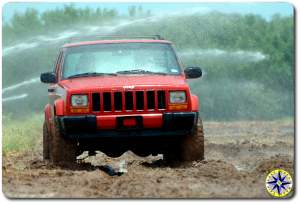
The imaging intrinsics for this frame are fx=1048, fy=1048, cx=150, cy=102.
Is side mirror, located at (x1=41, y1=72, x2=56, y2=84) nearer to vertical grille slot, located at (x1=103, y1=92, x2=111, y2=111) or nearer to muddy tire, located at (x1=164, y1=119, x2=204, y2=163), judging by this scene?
vertical grille slot, located at (x1=103, y1=92, x2=111, y2=111)

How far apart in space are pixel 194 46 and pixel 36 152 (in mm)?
4109

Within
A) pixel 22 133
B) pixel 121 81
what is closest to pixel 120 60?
pixel 121 81

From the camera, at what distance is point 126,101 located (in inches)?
397

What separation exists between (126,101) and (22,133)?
276 centimetres

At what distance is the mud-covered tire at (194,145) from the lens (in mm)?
10500

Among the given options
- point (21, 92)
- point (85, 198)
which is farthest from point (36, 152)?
point (85, 198)

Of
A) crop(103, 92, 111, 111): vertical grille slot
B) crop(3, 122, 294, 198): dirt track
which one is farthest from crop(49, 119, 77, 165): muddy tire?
crop(103, 92, 111, 111): vertical grille slot

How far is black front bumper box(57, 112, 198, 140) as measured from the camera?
10023mm

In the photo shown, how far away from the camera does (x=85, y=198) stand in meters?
8.78

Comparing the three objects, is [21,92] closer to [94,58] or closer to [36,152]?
[36,152]

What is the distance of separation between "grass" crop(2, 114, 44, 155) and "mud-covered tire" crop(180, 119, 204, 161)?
1.82 metres

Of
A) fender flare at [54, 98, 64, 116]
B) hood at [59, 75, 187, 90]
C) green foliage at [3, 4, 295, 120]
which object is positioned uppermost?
hood at [59, 75, 187, 90]

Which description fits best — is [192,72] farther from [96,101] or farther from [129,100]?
[96,101]

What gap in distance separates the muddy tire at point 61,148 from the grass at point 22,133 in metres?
0.54
